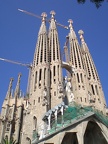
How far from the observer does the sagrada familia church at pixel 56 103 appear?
21.7m

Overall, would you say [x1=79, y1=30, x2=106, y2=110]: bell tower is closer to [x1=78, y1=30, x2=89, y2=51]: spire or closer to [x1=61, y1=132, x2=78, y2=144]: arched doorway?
[x1=78, y1=30, x2=89, y2=51]: spire

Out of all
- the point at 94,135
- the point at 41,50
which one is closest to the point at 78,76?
the point at 41,50

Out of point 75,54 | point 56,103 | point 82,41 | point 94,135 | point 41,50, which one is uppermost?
point 82,41

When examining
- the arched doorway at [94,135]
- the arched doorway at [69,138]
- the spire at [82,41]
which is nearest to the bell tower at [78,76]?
the spire at [82,41]

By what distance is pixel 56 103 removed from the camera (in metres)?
28.2

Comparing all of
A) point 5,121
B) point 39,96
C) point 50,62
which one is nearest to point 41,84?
point 39,96

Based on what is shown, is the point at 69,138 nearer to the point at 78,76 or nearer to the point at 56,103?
the point at 56,103

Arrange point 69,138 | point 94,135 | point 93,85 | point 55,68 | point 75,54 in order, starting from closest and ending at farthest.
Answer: point 69,138
point 94,135
point 55,68
point 93,85
point 75,54

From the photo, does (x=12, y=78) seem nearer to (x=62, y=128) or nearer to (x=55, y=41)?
(x=55, y=41)

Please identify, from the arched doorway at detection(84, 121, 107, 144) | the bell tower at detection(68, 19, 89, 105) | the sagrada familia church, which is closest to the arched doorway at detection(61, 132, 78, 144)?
the sagrada familia church

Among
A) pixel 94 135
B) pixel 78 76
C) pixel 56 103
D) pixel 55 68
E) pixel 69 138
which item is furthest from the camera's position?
pixel 78 76

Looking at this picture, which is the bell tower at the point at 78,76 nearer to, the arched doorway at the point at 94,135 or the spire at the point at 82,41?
the spire at the point at 82,41

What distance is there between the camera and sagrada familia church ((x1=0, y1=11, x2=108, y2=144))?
854 inches

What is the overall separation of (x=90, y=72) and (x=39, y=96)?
12144 mm
